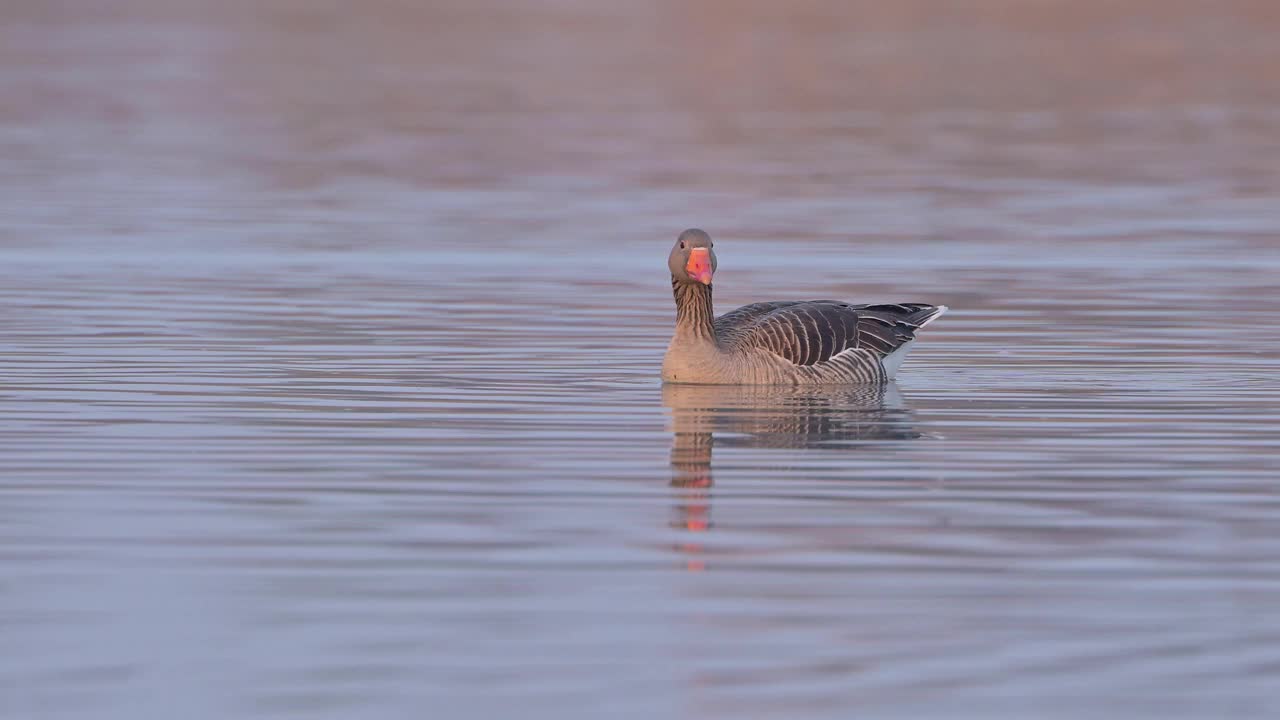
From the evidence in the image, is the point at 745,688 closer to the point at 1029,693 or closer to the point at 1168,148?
the point at 1029,693

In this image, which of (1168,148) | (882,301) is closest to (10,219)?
(882,301)

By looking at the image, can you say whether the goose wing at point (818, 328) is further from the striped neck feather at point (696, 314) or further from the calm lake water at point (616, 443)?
the calm lake water at point (616, 443)

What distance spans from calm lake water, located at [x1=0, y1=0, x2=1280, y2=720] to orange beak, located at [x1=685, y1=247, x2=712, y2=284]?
85cm

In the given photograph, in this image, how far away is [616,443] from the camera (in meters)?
14.3

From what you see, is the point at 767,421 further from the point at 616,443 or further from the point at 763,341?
the point at 763,341

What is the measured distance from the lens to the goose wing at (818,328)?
17141 millimetres

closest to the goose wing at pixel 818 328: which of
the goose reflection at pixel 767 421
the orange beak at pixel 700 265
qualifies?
the goose reflection at pixel 767 421

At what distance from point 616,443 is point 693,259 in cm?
340

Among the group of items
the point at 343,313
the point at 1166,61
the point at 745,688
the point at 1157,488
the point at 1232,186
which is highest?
the point at 1166,61

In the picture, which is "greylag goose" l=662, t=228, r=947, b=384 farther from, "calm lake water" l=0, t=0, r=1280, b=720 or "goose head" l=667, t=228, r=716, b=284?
"calm lake water" l=0, t=0, r=1280, b=720

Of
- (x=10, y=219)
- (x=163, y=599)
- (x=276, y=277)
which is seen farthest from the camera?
(x=10, y=219)

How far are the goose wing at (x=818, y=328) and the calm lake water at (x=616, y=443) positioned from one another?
1.09 ft

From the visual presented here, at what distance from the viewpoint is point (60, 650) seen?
9.05 metres

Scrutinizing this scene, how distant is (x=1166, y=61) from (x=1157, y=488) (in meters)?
59.5
